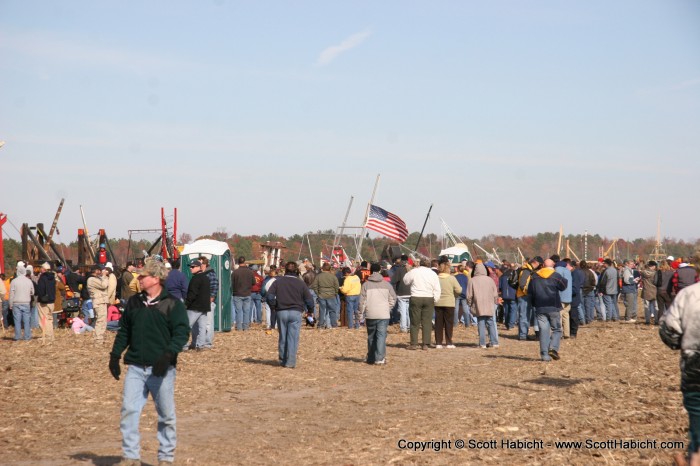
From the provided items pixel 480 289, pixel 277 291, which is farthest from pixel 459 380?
pixel 480 289

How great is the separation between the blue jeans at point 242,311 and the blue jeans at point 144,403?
18.9 metres

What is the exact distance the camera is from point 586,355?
19.1 meters

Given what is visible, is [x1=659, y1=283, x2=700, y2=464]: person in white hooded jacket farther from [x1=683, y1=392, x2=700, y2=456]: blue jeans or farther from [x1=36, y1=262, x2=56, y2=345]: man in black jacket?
[x1=36, y1=262, x2=56, y2=345]: man in black jacket

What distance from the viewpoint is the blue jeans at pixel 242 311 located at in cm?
2766

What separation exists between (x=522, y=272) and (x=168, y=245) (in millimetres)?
23698

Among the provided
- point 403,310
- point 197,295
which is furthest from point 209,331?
point 403,310

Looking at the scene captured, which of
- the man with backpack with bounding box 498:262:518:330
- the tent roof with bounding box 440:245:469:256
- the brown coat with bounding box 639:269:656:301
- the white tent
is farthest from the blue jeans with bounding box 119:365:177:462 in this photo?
the tent roof with bounding box 440:245:469:256

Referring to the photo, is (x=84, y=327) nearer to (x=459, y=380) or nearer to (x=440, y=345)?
(x=440, y=345)

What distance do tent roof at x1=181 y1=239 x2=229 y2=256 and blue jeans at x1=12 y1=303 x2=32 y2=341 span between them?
4.82 metres

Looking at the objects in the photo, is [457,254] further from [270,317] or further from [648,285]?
[270,317]

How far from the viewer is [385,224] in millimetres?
40969

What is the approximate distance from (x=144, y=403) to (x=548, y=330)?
11.0 meters

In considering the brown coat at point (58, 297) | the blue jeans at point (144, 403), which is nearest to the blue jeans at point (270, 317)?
the brown coat at point (58, 297)

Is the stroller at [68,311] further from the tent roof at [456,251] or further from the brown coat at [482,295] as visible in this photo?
the tent roof at [456,251]
